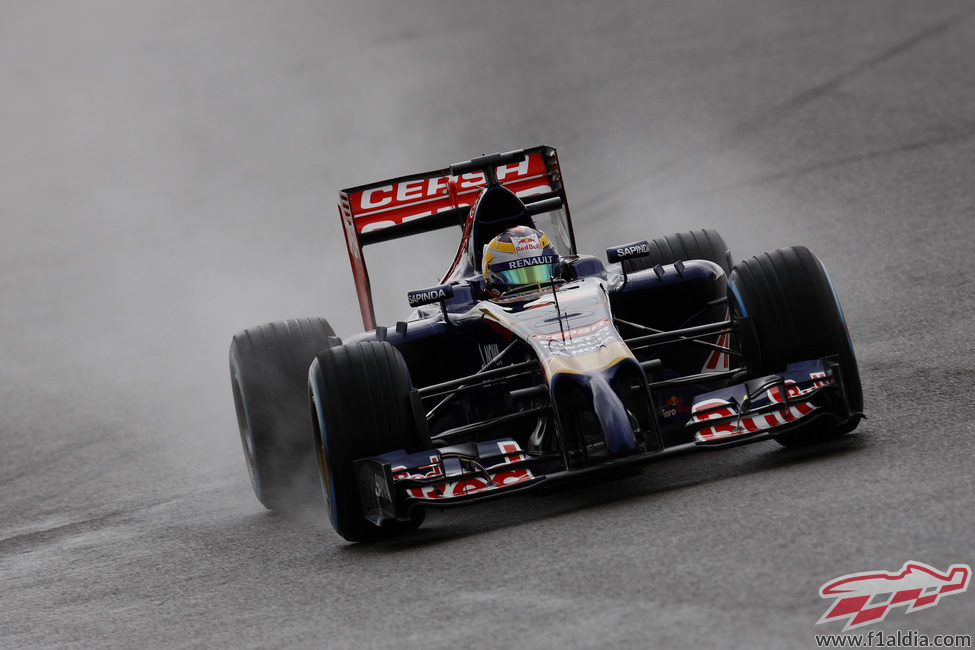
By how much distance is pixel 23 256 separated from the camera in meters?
22.3

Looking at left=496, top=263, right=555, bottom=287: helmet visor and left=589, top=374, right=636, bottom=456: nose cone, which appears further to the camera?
left=496, top=263, right=555, bottom=287: helmet visor

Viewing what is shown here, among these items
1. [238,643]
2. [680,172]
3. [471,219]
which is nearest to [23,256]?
[680,172]

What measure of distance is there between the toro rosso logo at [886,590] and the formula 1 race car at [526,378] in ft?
6.01

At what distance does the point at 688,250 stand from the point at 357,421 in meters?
3.69

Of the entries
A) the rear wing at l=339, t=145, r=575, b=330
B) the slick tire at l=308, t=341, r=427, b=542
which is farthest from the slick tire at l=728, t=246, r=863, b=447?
the rear wing at l=339, t=145, r=575, b=330

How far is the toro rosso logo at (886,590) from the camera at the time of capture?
4160 mm

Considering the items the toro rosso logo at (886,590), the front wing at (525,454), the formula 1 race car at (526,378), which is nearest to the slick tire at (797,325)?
the formula 1 race car at (526,378)

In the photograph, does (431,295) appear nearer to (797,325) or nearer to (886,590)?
(797,325)

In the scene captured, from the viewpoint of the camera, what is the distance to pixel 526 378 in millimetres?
7660

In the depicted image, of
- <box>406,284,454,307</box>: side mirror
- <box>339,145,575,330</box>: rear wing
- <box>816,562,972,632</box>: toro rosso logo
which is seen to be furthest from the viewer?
<box>339,145,575,330</box>: rear wing

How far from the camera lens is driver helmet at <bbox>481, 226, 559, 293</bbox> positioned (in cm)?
828

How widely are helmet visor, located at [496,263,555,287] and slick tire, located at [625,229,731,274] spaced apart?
1.43 m

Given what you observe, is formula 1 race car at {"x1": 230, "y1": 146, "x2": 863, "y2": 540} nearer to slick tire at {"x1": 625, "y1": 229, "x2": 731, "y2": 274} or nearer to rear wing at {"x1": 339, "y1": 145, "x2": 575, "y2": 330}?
rear wing at {"x1": 339, "y1": 145, "x2": 575, "y2": 330}

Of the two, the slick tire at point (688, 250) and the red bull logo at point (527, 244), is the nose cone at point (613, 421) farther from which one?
the slick tire at point (688, 250)
